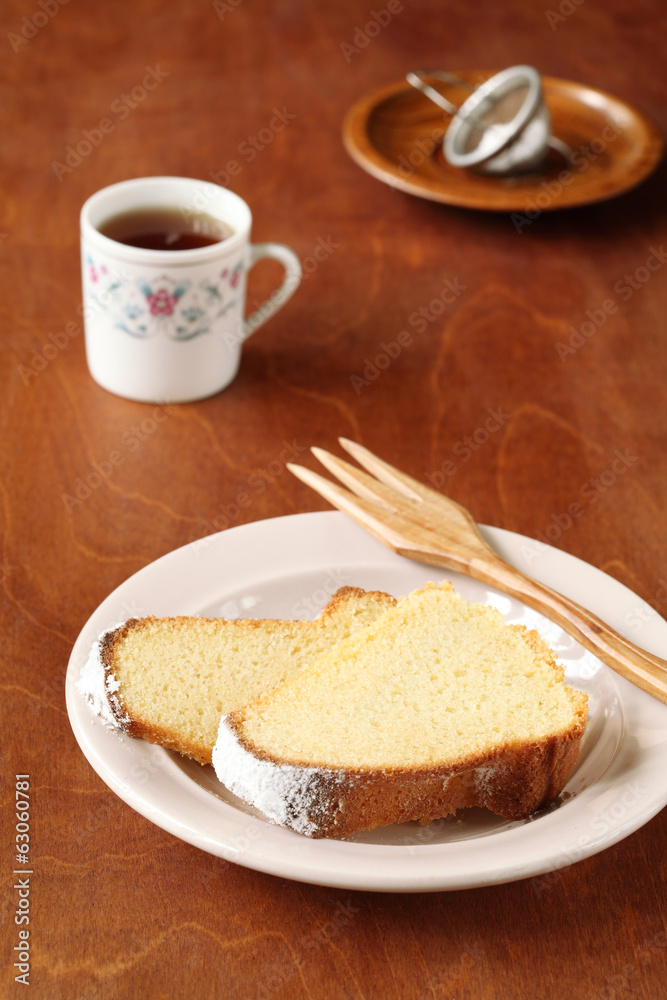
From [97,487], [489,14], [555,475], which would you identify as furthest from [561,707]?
[489,14]

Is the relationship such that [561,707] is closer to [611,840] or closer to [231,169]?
[611,840]

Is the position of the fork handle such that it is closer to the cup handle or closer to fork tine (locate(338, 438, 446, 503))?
fork tine (locate(338, 438, 446, 503))
